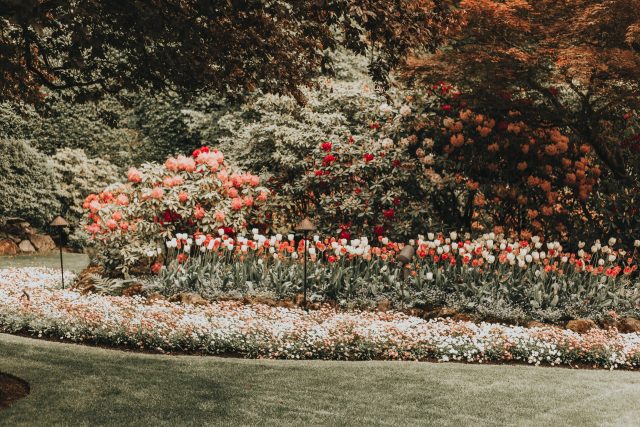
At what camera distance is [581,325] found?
27.9ft

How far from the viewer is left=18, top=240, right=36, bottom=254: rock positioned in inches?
704

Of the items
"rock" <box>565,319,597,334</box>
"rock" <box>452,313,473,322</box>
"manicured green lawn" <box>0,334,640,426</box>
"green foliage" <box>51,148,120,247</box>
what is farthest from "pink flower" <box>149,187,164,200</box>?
"green foliage" <box>51,148,120,247</box>

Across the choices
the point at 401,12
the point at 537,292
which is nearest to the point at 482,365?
the point at 537,292

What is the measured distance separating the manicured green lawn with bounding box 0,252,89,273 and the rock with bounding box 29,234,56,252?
353 millimetres

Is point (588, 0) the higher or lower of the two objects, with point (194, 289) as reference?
higher

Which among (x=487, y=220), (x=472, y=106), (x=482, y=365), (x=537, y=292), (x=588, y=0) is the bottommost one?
(x=482, y=365)

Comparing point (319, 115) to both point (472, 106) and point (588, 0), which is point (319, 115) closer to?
point (472, 106)

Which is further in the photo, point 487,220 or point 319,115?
point 319,115

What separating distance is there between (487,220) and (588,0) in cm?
372

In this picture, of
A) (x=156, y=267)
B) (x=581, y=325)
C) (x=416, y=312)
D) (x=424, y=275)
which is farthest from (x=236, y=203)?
(x=581, y=325)

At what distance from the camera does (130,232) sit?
10672 millimetres

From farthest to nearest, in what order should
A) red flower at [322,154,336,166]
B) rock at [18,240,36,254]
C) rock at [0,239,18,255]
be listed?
rock at [18,240,36,254] < rock at [0,239,18,255] < red flower at [322,154,336,166]

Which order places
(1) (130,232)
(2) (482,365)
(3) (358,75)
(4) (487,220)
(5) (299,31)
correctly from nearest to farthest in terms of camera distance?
1. (5) (299,31)
2. (2) (482,365)
3. (1) (130,232)
4. (4) (487,220)
5. (3) (358,75)

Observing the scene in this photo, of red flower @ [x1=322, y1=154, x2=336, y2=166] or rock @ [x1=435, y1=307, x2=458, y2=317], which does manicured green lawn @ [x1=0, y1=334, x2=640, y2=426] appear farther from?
red flower @ [x1=322, y1=154, x2=336, y2=166]
